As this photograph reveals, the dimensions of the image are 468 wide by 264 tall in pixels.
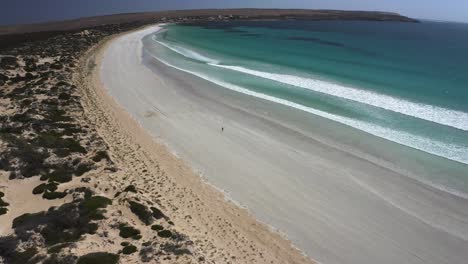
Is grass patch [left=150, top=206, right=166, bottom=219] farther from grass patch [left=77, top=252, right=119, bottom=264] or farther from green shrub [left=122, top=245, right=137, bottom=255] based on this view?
grass patch [left=77, top=252, right=119, bottom=264]

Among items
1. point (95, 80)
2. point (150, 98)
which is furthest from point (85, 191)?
point (95, 80)

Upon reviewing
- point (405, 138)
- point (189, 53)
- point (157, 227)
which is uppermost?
point (189, 53)

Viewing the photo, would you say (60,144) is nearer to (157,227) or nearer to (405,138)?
(157,227)

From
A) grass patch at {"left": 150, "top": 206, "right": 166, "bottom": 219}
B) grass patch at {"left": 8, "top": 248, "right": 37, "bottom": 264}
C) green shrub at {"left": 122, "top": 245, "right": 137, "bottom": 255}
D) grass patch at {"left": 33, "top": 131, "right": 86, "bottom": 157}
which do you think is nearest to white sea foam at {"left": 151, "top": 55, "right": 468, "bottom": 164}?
grass patch at {"left": 150, "top": 206, "right": 166, "bottom": 219}

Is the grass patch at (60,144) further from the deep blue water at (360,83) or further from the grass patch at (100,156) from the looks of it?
the deep blue water at (360,83)

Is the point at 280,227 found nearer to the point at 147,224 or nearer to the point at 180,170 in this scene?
the point at 147,224

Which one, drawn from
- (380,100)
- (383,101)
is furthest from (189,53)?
(383,101)

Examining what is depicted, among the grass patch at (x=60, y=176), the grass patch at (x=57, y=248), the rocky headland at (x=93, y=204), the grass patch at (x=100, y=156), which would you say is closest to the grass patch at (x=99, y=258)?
the rocky headland at (x=93, y=204)
